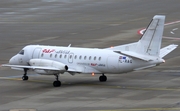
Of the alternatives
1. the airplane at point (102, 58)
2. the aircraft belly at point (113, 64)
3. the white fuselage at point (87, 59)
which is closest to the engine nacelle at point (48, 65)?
the airplane at point (102, 58)

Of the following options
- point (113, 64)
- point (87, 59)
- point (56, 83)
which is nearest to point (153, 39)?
point (113, 64)

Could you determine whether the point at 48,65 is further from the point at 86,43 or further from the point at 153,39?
the point at 86,43

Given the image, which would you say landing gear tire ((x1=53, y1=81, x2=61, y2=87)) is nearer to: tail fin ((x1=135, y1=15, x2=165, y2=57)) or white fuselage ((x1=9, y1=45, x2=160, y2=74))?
white fuselage ((x1=9, y1=45, x2=160, y2=74))

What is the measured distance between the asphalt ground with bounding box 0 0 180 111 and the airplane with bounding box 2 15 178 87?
4.07ft

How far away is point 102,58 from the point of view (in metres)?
43.5

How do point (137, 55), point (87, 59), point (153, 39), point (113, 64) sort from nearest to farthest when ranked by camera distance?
1. point (137, 55)
2. point (153, 39)
3. point (113, 64)
4. point (87, 59)

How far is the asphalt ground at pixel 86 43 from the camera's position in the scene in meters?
38.1

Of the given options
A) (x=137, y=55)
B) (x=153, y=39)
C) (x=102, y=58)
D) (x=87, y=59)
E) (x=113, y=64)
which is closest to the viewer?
(x=137, y=55)

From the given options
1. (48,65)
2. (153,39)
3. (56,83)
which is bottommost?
(56,83)

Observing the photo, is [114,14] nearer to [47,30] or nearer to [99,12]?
[99,12]

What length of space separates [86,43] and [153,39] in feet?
78.1

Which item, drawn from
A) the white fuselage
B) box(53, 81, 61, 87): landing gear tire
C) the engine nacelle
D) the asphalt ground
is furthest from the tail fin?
box(53, 81, 61, 87): landing gear tire

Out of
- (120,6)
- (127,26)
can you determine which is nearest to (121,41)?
(127,26)

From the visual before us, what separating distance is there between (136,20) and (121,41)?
1778 centimetres
